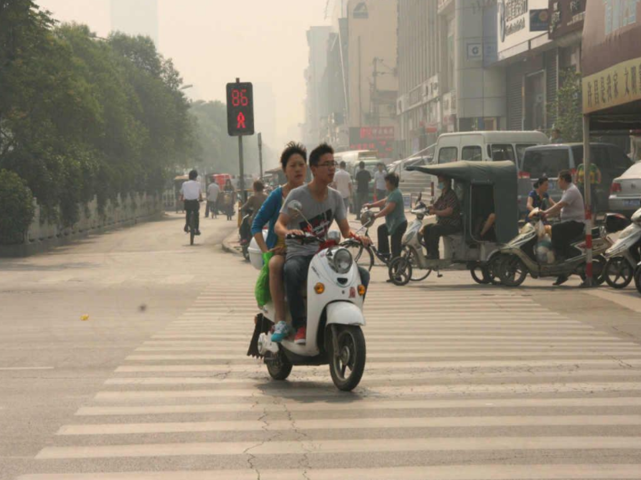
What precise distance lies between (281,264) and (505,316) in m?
5.70

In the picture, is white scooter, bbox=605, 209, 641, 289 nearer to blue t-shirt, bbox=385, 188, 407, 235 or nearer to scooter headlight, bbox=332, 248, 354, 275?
blue t-shirt, bbox=385, 188, 407, 235

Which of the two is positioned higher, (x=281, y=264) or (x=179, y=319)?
(x=281, y=264)

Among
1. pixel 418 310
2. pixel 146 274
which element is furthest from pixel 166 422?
pixel 146 274

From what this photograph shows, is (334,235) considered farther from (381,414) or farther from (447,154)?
(447,154)

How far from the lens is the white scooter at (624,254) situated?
631 inches

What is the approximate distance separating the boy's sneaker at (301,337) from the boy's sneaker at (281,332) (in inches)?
4.3

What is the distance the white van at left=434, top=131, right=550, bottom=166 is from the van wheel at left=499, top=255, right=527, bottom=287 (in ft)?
48.3

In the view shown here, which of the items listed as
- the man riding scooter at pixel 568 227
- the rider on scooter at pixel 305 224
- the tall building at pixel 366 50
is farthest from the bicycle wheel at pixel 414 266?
the tall building at pixel 366 50

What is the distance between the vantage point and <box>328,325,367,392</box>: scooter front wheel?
7.81 metres

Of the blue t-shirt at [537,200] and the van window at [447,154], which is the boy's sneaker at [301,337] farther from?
the van window at [447,154]

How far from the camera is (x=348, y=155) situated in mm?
71625

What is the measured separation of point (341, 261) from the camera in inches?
316

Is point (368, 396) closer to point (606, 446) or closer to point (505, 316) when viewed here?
point (606, 446)

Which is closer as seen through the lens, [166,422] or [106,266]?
[166,422]
